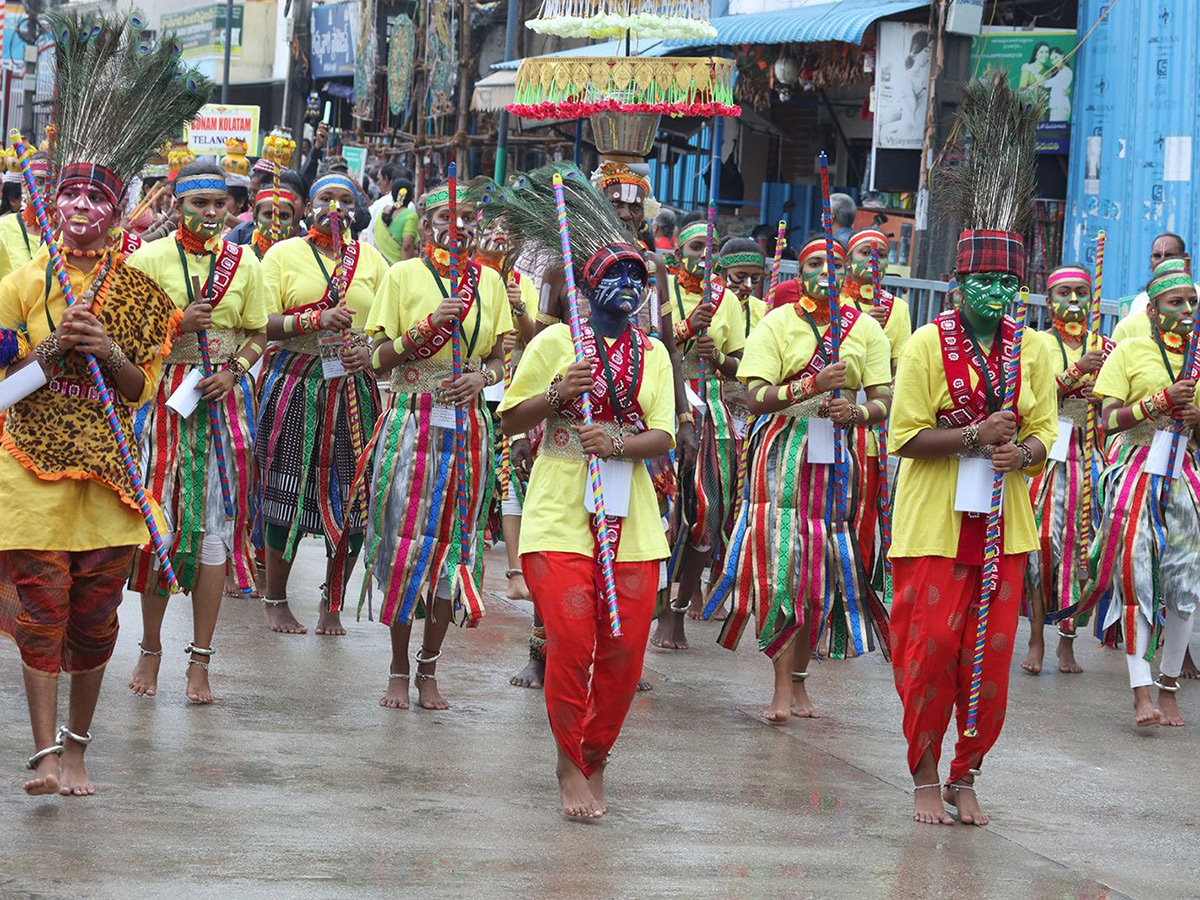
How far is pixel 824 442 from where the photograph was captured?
790 centimetres

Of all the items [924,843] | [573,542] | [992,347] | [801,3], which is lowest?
[924,843]

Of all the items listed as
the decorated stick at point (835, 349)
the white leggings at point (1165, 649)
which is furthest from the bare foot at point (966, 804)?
the white leggings at point (1165, 649)

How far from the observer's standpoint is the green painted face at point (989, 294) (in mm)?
6434

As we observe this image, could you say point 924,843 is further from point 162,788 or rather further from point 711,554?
point 711,554

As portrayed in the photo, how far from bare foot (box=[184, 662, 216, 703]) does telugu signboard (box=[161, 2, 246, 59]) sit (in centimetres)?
2980

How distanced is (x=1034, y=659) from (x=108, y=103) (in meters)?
5.34

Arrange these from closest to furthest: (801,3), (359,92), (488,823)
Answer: (488,823) → (801,3) → (359,92)

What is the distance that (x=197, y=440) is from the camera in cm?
752

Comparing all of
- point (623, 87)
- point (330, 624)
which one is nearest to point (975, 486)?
point (330, 624)

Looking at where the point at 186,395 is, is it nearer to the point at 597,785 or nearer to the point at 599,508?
the point at 599,508

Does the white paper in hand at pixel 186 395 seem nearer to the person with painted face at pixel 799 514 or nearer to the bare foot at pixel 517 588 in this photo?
the person with painted face at pixel 799 514

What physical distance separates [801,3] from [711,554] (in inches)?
419

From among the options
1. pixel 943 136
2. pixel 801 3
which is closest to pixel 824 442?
pixel 943 136

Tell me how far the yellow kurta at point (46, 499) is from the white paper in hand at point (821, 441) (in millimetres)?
2941
